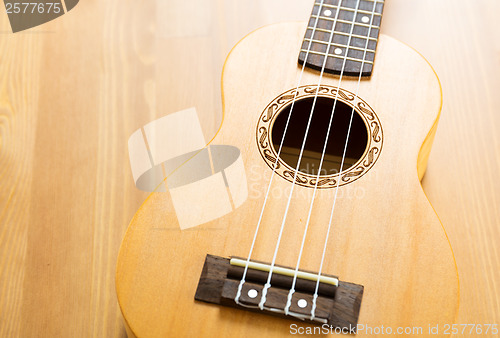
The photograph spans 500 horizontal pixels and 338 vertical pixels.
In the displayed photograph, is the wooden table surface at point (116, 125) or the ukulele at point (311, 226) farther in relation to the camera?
the wooden table surface at point (116, 125)

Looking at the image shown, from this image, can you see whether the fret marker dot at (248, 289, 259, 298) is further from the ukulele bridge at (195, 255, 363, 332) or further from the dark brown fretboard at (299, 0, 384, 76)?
the dark brown fretboard at (299, 0, 384, 76)

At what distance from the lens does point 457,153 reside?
3.72 feet

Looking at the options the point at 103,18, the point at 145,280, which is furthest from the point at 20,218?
the point at 103,18

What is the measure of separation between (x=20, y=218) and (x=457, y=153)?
92 centimetres

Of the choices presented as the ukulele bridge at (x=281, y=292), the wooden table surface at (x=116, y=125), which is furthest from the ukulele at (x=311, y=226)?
the wooden table surface at (x=116, y=125)

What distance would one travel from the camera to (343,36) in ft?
3.21

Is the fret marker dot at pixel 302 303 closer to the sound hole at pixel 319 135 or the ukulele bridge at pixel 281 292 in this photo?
the ukulele bridge at pixel 281 292

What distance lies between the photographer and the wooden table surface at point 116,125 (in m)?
0.97

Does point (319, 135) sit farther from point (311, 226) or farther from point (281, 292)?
point (281, 292)

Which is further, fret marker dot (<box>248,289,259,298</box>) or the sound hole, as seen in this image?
the sound hole

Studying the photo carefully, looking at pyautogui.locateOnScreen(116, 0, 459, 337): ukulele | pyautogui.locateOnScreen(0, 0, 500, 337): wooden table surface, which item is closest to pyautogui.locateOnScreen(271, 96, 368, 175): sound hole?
pyautogui.locateOnScreen(116, 0, 459, 337): ukulele

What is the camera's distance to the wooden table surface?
97 cm

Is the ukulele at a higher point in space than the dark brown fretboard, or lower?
lower

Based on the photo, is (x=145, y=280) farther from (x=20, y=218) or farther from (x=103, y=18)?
(x=103, y=18)
